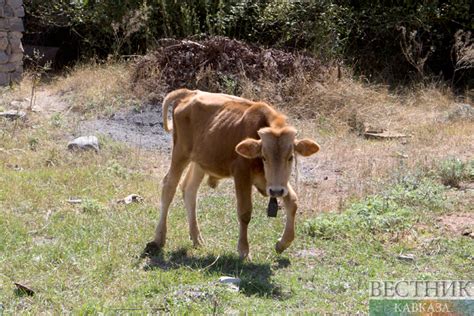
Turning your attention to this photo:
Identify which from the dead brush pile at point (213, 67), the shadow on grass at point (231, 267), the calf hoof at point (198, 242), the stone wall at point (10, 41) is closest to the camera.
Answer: the shadow on grass at point (231, 267)

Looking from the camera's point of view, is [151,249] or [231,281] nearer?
[231,281]

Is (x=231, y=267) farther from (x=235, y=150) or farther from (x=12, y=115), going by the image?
(x=12, y=115)

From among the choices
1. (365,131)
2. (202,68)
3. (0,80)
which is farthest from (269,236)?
(0,80)

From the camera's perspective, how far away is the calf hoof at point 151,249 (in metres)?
7.52

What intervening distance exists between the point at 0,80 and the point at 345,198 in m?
9.77

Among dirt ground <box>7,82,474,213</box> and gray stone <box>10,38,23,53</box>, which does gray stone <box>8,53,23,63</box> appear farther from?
dirt ground <box>7,82,474,213</box>

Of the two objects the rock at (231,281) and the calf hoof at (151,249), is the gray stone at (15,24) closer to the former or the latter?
the calf hoof at (151,249)

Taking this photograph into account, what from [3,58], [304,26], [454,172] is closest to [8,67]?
[3,58]

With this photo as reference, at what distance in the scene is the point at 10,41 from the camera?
17266 millimetres

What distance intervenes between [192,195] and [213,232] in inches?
18.4

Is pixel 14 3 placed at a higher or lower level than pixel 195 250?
lower

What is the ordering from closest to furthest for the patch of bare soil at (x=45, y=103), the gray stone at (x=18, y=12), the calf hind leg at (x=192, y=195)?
1. the calf hind leg at (x=192, y=195)
2. the patch of bare soil at (x=45, y=103)
3. the gray stone at (x=18, y=12)

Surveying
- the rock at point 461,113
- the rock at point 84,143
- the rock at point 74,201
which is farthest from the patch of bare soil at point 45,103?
the rock at point 461,113

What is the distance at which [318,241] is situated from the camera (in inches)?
316
